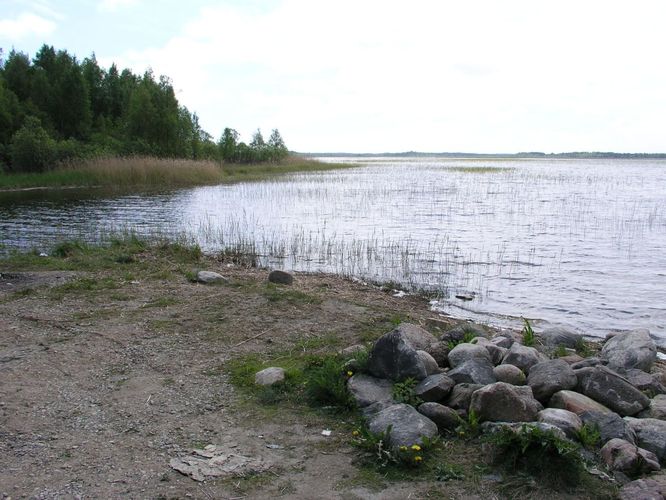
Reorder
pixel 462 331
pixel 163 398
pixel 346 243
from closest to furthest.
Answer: pixel 163 398
pixel 462 331
pixel 346 243

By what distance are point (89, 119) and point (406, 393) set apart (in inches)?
3059

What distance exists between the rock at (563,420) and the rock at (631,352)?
2.36 metres

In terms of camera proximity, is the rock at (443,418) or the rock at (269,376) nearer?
the rock at (443,418)

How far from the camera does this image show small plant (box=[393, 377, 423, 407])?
5613 mm

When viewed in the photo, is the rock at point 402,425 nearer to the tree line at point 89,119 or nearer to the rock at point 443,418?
the rock at point 443,418

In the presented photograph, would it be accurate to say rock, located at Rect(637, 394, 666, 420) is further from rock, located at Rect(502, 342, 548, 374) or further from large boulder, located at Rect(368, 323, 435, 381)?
large boulder, located at Rect(368, 323, 435, 381)

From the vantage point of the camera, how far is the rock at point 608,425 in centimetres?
502

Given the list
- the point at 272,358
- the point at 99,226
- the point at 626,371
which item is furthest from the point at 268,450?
the point at 99,226

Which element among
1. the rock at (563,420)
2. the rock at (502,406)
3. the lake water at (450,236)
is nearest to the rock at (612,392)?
the rock at (563,420)

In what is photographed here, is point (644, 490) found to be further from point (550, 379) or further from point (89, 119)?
point (89, 119)

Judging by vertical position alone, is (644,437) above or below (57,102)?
below

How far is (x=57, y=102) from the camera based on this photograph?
70.7 m

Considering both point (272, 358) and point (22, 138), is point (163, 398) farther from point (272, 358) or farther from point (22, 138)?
point (22, 138)

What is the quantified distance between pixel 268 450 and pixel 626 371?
14.8 feet
